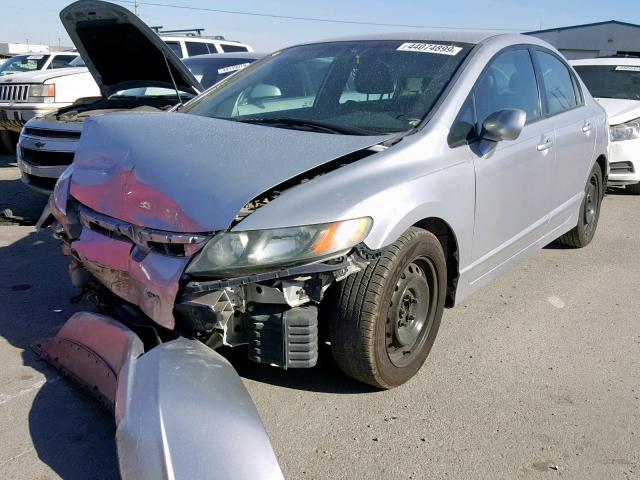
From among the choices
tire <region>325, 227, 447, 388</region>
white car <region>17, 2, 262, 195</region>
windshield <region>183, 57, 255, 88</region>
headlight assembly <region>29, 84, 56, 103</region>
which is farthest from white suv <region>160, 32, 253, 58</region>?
tire <region>325, 227, 447, 388</region>

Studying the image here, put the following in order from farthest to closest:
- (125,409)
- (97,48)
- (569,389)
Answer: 1. (97,48)
2. (569,389)
3. (125,409)

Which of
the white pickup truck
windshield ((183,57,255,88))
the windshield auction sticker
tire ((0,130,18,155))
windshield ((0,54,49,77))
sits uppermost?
the windshield auction sticker

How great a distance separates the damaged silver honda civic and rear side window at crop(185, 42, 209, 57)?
778 centimetres

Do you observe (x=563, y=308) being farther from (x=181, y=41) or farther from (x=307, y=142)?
(x=181, y=41)

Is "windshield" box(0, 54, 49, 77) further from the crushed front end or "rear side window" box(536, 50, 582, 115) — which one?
the crushed front end

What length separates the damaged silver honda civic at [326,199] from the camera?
8.38ft

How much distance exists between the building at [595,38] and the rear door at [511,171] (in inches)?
→ 1106

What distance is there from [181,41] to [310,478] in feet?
33.3

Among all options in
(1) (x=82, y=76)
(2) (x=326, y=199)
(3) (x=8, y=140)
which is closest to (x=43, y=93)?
(1) (x=82, y=76)

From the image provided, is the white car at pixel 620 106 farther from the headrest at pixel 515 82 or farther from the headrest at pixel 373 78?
the headrest at pixel 373 78

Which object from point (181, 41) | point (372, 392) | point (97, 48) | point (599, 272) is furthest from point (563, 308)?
point (181, 41)

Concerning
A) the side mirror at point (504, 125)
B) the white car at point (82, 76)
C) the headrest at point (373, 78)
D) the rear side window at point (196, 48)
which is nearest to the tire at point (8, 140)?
the white car at point (82, 76)

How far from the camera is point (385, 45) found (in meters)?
3.86

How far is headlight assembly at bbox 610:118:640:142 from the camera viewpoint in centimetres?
736
